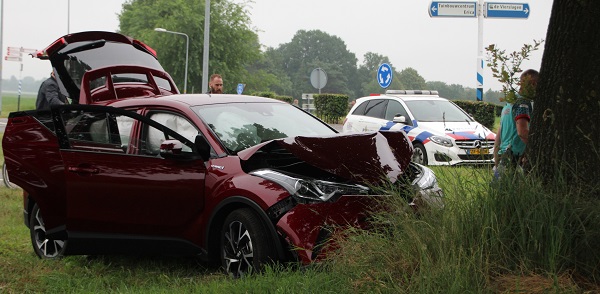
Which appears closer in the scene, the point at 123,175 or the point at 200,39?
the point at 123,175

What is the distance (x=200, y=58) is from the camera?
60688 mm

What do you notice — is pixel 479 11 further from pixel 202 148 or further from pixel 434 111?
pixel 202 148

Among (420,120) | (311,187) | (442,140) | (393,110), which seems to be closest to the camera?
(311,187)

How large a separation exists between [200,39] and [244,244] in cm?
5581

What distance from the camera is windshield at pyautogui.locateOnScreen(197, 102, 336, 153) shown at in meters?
6.07

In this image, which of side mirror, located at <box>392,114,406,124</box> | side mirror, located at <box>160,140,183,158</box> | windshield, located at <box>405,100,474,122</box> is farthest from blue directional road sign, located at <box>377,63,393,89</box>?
side mirror, located at <box>160,140,183,158</box>

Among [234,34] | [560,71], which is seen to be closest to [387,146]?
[560,71]

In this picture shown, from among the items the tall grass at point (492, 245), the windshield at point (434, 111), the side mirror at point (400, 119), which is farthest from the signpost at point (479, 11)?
the tall grass at point (492, 245)

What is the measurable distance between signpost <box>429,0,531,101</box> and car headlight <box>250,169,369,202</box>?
20372 millimetres

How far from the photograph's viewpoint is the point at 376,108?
1609cm

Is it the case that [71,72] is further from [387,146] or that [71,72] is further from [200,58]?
[200,58]

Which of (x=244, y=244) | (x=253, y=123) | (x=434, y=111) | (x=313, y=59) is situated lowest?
(x=244, y=244)

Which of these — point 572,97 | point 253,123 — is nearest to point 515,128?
point 253,123

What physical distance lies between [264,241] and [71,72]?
3783 mm
